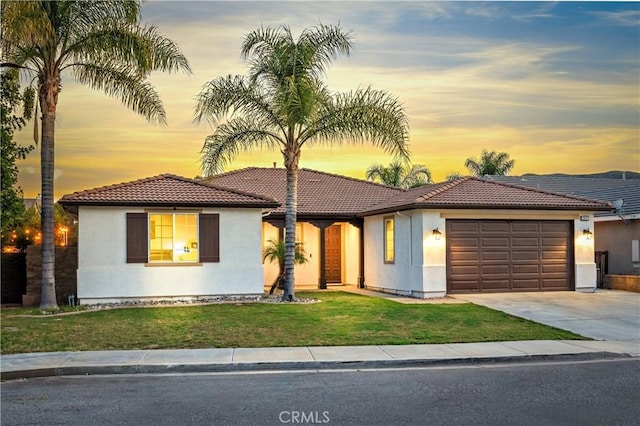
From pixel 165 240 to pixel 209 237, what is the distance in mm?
1290

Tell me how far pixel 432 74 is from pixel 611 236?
393 inches

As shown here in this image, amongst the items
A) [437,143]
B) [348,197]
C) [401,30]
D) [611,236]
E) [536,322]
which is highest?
[401,30]

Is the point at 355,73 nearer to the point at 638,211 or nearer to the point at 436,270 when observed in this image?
the point at 436,270

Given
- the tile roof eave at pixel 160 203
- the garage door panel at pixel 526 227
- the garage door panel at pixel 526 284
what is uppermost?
the tile roof eave at pixel 160 203

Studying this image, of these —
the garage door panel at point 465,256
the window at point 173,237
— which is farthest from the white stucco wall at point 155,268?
the garage door panel at point 465,256

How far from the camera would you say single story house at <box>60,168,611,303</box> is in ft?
60.4

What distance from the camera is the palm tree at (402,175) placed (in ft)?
146

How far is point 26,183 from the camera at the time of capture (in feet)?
69.6

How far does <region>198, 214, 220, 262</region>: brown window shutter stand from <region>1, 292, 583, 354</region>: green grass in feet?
6.62

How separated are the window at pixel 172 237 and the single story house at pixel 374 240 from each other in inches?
1.2

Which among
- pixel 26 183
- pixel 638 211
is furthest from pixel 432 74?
pixel 26 183

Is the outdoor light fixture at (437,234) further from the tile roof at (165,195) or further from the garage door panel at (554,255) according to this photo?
the tile roof at (165,195)

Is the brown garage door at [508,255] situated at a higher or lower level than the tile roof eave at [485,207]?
lower

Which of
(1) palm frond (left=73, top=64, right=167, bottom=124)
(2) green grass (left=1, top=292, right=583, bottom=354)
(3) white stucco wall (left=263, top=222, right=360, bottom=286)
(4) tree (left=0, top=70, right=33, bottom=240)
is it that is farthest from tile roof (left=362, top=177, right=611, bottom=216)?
(4) tree (left=0, top=70, right=33, bottom=240)
